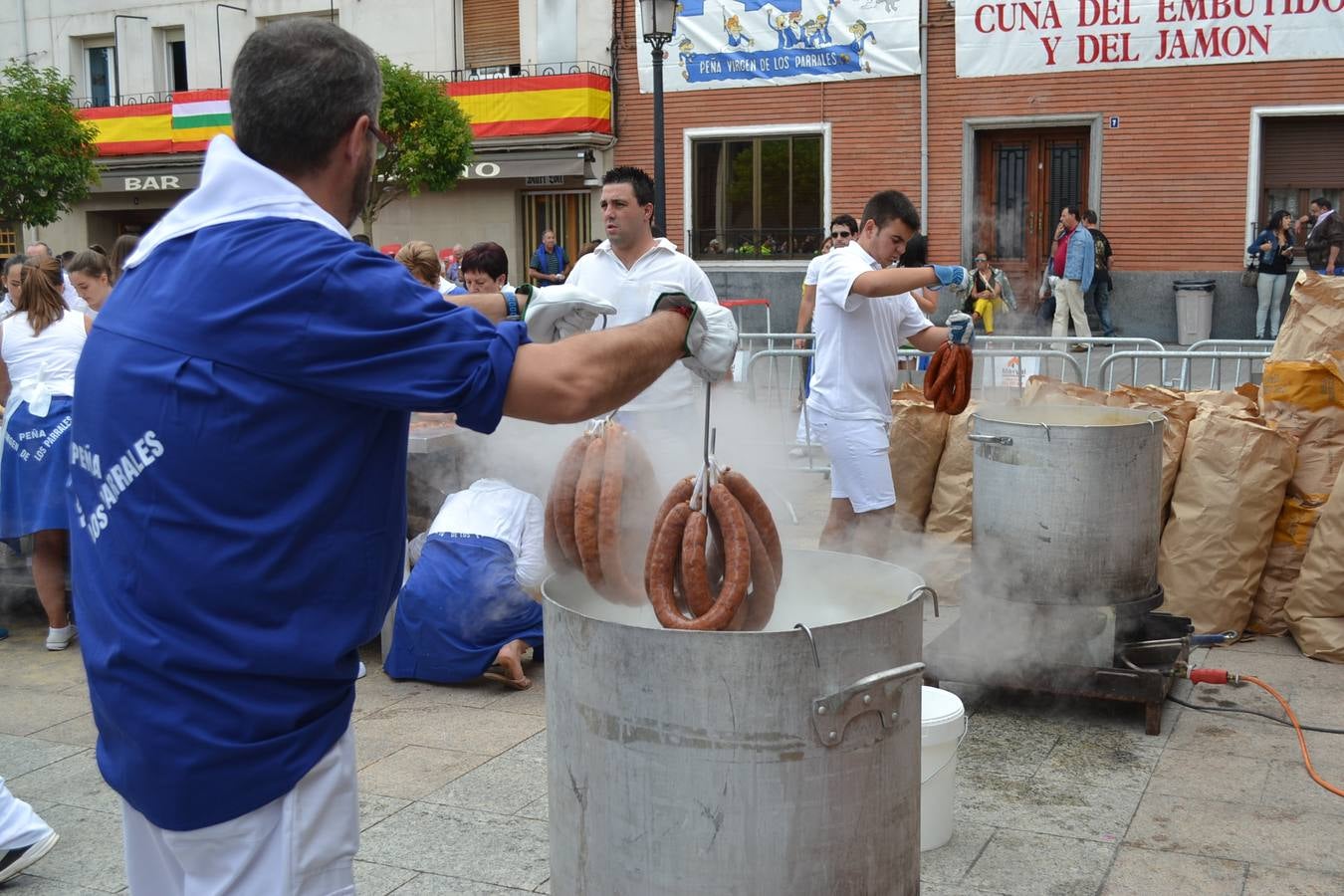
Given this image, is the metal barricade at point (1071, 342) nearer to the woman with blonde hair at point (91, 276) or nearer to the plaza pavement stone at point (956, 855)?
the plaza pavement stone at point (956, 855)

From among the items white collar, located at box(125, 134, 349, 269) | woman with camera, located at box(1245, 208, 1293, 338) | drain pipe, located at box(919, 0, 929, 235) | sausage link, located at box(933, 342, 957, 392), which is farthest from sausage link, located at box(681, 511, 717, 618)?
drain pipe, located at box(919, 0, 929, 235)

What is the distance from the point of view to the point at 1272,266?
1606 cm

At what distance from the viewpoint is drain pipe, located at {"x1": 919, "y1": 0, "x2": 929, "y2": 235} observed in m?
18.0

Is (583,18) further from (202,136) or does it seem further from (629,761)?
(629,761)

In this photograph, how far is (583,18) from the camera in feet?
66.8

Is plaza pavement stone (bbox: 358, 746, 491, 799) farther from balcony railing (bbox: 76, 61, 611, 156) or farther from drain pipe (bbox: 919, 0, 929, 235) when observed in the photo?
balcony railing (bbox: 76, 61, 611, 156)

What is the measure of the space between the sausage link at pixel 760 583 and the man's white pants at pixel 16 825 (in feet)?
7.38

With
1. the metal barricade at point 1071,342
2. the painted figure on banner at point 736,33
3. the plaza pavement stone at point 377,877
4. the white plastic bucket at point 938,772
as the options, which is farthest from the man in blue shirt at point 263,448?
the painted figure on banner at point 736,33

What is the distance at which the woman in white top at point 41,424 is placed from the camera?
18.5 feet

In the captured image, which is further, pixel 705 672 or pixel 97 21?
pixel 97 21

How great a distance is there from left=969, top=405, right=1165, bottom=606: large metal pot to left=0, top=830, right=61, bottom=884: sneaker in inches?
127

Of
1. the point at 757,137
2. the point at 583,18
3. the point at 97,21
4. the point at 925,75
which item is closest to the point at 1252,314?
the point at 925,75

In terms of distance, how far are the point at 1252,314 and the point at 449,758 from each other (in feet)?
51.2

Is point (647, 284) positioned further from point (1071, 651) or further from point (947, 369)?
point (1071, 651)
